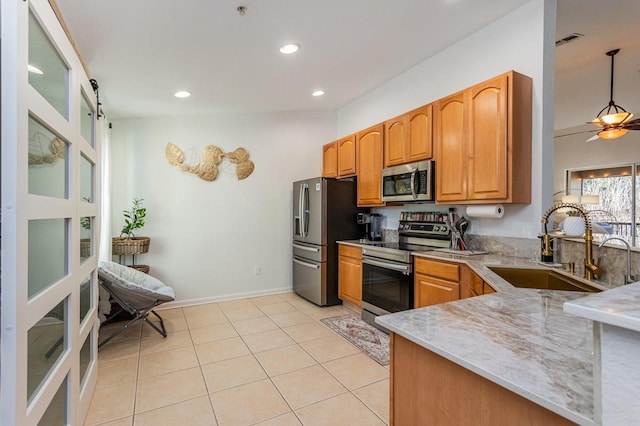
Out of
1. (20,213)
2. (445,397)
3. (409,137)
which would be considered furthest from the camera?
(409,137)

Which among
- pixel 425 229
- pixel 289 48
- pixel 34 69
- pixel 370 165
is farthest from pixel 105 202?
pixel 425 229

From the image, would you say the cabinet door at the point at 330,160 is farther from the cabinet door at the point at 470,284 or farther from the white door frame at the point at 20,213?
the white door frame at the point at 20,213

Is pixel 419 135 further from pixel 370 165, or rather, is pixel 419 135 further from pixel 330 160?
pixel 330 160

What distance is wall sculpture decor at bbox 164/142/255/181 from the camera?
4.34 metres

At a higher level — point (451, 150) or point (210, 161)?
point (210, 161)

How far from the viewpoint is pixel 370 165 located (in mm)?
3941

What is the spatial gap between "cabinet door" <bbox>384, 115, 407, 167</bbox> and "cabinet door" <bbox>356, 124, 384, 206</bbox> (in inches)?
3.3

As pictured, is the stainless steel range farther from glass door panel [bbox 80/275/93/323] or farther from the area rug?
glass door panel [bbox 80/275/93/323]

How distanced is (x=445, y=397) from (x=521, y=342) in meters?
0.26

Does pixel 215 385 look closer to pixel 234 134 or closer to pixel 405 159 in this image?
pixel 405 159

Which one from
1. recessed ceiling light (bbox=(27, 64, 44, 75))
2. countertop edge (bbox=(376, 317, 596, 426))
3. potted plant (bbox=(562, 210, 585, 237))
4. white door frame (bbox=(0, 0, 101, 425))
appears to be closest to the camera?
countertop edge (bbox=(376, 317, 596, 426))

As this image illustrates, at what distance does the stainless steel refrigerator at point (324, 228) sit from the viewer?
13.5 ft

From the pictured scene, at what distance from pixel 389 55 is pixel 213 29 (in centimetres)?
169

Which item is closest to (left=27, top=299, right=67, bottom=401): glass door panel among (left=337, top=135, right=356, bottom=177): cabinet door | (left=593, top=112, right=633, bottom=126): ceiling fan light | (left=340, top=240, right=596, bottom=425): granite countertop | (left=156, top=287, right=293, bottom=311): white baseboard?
(left=340, top=240, right=596, bottom=425): granite countertop
